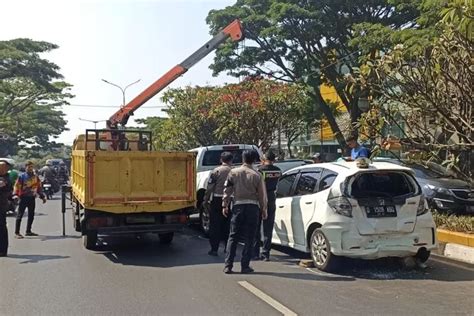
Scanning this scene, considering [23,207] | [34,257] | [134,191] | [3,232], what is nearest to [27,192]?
[23,207]

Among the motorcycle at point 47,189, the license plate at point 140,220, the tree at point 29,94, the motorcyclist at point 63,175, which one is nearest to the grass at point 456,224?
the license plate at point 140,220

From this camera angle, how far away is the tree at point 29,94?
37.8m

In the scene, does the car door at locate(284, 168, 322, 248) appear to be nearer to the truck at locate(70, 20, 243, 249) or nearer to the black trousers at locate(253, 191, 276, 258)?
the black trousers at locate(253, 191, 276, 258)

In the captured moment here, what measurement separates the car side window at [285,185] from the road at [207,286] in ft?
3.45

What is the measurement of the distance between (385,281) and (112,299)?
3563mm

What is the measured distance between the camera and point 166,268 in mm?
8984

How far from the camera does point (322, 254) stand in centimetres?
855

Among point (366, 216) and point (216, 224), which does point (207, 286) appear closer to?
point (366, 216)

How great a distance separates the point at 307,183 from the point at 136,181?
2.90 metres

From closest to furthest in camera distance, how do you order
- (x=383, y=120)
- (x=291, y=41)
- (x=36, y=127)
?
(x=383, y=120) → (x=291, y=41) → (x=36, y=127)

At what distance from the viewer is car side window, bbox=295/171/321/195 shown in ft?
30.0

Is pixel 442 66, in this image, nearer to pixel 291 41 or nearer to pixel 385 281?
pixel 385 281

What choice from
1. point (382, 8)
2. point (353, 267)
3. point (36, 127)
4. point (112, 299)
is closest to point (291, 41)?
point (382, 8)

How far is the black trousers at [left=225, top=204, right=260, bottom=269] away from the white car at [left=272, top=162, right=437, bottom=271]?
0.92 meters
